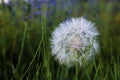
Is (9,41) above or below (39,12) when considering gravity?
below

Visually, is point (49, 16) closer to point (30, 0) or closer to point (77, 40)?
point (30, 0)

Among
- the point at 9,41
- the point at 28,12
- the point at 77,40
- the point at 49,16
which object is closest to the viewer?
the point at 77,40

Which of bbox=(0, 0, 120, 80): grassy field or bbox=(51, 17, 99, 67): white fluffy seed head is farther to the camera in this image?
bbox=(0, 0, 120, 80): grassy field

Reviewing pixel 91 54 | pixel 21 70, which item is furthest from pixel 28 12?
pixel 91 54

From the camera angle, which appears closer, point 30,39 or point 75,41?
point 75,41

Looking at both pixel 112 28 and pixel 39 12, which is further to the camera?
pixel 112 28

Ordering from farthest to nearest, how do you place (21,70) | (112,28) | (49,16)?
(112,28)
(49,16)
(21,70)

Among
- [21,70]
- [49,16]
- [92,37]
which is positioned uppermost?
[49,16]

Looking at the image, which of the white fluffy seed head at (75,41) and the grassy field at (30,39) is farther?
the grassy field at (30,39)
